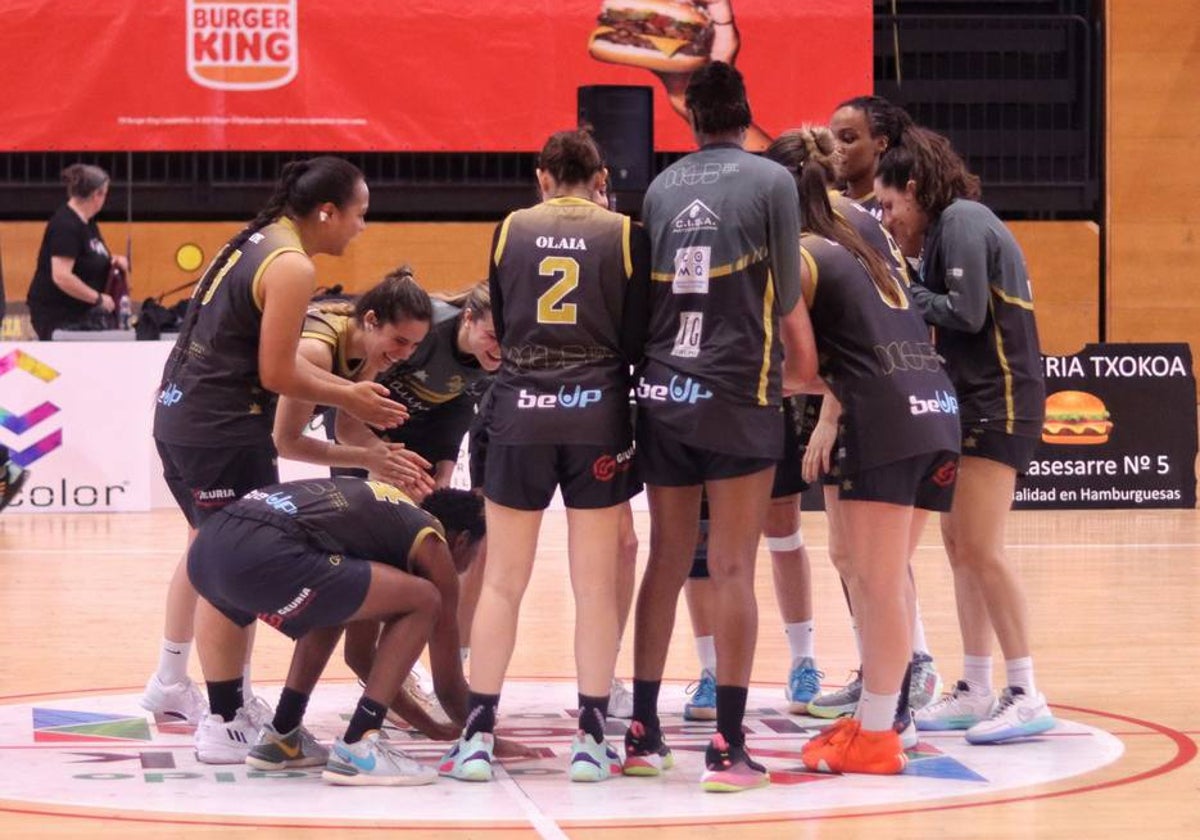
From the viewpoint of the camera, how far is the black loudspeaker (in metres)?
13.0

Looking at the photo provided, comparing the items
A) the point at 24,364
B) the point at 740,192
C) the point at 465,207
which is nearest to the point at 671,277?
the point at 740,192

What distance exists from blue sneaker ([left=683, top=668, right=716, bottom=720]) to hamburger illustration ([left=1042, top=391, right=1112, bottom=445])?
608 centimetres

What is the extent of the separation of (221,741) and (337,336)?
1.23m

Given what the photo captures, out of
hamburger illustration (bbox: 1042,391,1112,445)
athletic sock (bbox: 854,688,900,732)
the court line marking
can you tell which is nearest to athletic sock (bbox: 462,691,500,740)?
athletic sock (bbox: 854,688,900,732)

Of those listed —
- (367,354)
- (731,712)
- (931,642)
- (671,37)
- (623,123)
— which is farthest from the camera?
(671,37)

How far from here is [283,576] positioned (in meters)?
4.84

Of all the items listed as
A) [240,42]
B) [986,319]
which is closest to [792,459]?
[986,319]

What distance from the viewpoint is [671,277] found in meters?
4.87

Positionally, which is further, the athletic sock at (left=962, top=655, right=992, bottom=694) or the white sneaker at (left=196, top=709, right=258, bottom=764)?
the athletic sock at (left=962, top=655, right=992, bottom=694)

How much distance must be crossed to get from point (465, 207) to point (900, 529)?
35.8 feet

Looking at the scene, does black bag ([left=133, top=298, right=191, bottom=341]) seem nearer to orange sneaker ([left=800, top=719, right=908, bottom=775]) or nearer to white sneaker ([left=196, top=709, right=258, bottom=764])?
white sneaker ([left=196, top=709, right=258, bottom=764])

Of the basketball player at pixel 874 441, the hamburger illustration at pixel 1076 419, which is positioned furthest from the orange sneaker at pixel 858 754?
the hamburger illustration at pixel 1076 419

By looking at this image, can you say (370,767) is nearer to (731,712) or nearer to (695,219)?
(731,712)

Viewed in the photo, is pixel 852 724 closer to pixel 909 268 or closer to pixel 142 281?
pixel 909 268
